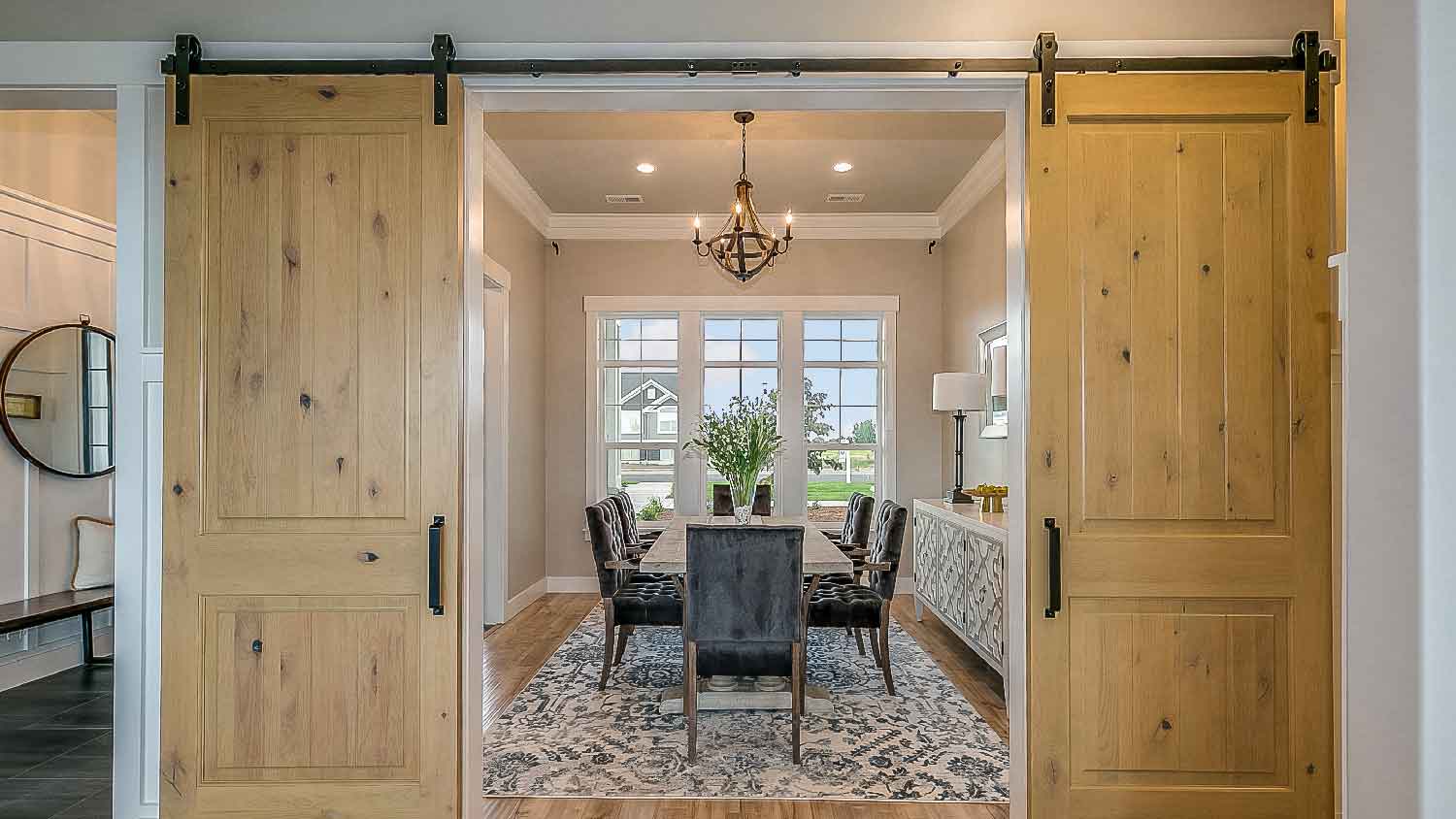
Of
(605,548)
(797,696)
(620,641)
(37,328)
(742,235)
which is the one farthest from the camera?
(742,235)

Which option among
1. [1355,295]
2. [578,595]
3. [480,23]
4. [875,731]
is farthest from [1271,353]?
[578,595]

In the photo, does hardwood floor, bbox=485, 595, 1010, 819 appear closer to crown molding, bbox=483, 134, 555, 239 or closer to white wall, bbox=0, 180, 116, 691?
white wall, bbox=0, 180, 116, 691

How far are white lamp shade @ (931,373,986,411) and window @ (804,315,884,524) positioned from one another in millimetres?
1558

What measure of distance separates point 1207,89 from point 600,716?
326cm

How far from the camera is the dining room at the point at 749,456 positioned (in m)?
3.33

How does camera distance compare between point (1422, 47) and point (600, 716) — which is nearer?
point (1422, 47)

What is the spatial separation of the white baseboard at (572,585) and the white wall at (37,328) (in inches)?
114

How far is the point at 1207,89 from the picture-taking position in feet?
7.97

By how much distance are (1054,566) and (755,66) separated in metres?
1.60

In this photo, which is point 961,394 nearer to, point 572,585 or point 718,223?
point 718,223

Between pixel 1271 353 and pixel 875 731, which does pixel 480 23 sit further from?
pixel 875 731

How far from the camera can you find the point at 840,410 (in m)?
7.11

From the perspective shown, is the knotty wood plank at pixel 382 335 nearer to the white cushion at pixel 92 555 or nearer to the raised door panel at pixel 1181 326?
the raised door panel at pixel 1181 326

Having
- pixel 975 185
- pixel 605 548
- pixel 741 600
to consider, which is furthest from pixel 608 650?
pixel 975 185
